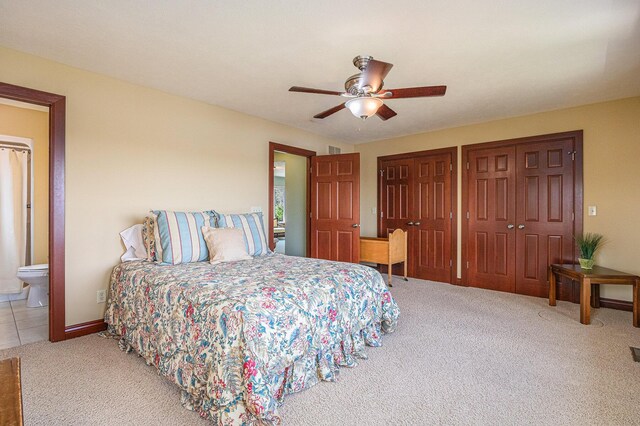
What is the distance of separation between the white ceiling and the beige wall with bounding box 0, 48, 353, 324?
167mm

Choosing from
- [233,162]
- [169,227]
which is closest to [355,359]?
[169,227]

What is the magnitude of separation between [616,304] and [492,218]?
5.20ft

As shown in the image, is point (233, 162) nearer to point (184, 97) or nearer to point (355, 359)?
point (184, 97)

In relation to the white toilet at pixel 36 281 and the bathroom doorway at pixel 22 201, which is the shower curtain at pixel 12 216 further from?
the white toilet at pixel 36 281

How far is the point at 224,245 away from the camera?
2877mm

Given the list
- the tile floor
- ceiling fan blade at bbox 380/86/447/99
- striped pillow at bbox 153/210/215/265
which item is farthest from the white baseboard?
ceiling fan blade at bbox 380/86/447/99

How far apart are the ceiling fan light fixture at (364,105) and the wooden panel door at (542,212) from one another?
2901mm

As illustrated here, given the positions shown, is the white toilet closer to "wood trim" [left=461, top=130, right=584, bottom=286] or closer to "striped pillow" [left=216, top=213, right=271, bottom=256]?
"striped pillow" [left=216, top=213, right=271, bottom=256]

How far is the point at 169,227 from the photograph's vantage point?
2807 mm

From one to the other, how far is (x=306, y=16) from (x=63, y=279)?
2852 millimetres

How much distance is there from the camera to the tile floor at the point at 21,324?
8.73 feet

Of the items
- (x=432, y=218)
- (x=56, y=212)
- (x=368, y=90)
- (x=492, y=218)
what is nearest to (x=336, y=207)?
(x=432, y=218)

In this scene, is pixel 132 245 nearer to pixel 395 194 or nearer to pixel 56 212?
pixel 56 212

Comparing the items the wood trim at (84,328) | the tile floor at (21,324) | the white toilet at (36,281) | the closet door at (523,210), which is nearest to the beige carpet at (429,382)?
the wood trim at (84,328)
